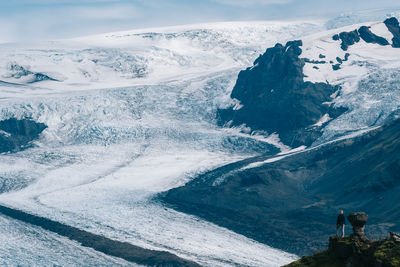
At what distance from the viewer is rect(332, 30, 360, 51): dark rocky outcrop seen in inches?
7367

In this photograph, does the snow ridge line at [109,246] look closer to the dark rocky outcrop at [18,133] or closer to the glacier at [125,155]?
the glacier at [125,155]

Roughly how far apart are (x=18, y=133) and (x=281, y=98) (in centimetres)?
7213

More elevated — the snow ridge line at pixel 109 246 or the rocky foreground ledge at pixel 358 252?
the rocky foreground ledge at pixel 358 252

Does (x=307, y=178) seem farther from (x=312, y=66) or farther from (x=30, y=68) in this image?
(x=30, y=68)

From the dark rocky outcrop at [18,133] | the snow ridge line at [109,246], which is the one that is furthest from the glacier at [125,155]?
the dark rocky outcrop at [18,133]

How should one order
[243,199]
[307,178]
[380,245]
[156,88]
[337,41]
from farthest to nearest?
[337,41] < [156,88] < [307,178] < [243,199] < [380,245]

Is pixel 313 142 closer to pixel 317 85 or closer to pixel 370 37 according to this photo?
pixel 317 85

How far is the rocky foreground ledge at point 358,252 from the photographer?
2273 centimetres

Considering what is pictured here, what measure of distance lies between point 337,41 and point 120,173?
9061cm

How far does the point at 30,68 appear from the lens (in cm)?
19812

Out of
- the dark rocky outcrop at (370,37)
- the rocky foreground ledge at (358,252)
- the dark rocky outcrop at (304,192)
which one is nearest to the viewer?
the rocky foreground ledge at (358,252)

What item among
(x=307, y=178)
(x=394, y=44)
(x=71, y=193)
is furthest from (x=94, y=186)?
(x=394, y=44)

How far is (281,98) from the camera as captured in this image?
17425cm

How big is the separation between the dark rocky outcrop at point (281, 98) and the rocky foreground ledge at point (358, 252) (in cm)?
13032
